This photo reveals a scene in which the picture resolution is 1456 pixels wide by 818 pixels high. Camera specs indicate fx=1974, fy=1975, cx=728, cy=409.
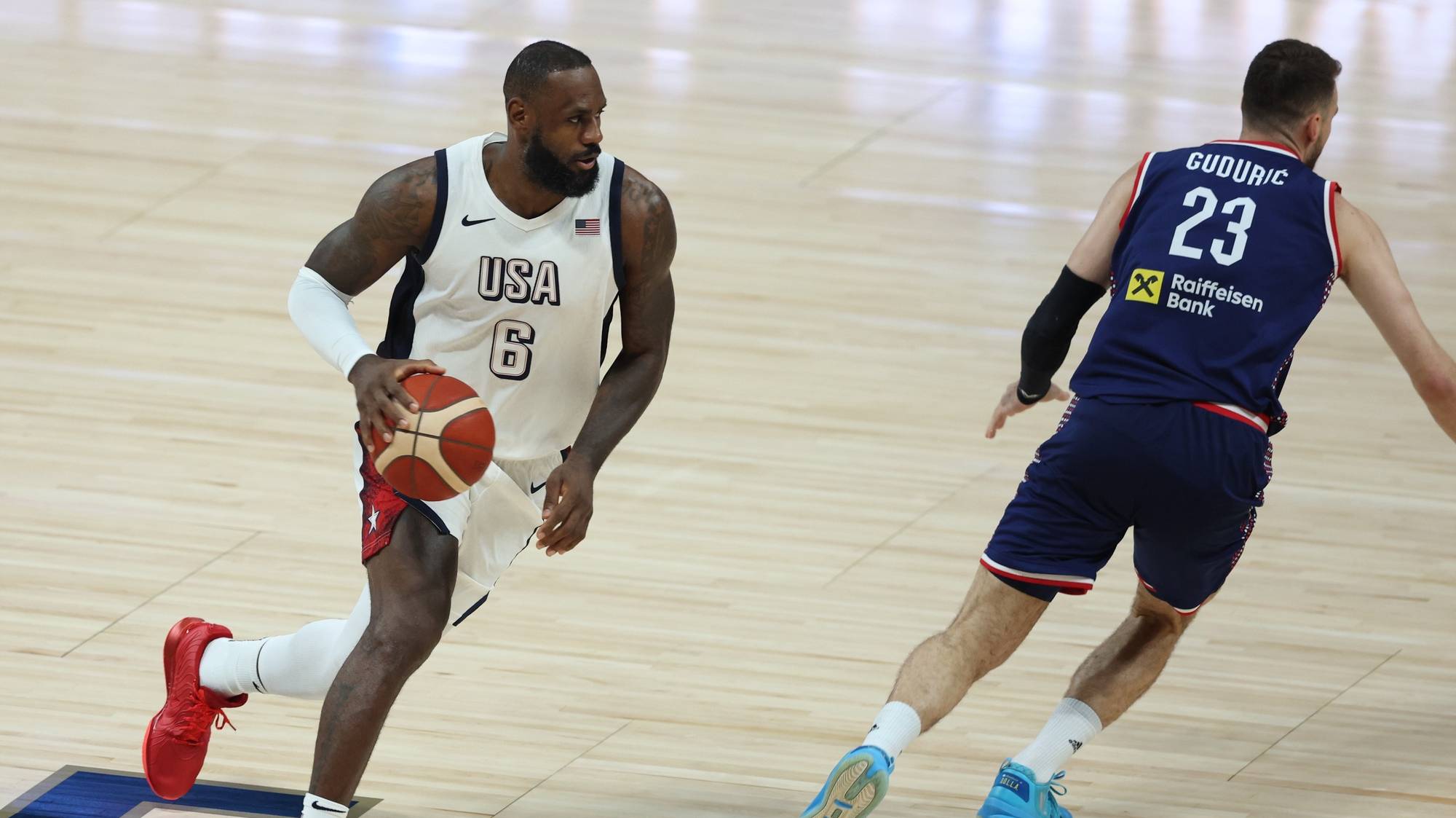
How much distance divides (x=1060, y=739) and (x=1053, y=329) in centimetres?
88

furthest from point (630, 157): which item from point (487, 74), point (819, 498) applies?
point (819, 498)

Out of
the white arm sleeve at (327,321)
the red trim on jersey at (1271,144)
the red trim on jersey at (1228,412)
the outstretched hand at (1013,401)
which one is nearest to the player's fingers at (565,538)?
the white arm sleeve at (327,321)

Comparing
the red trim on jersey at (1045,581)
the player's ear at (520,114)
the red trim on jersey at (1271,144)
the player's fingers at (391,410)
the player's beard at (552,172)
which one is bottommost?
the red trim on jersey at (1045,581)

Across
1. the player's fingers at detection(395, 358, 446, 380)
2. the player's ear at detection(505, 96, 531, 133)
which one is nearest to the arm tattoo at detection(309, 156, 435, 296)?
the player's ear at detection(505, 96, 531, 133)

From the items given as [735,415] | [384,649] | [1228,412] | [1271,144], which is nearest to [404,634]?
[384,649]

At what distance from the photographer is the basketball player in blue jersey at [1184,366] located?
3.92 meters

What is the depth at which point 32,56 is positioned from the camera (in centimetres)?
1032

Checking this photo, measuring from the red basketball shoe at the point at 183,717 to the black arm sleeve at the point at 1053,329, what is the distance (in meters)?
1.89

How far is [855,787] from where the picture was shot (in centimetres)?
375

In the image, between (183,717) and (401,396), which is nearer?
(401,396)

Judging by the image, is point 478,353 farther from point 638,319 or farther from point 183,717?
point 183,717

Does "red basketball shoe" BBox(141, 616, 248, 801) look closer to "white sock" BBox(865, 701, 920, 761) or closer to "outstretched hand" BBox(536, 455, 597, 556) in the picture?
"outstretched hand" BBox(536, 455, 597, 556)

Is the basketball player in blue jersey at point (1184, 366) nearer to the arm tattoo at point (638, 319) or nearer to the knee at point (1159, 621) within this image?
the knee at point (1159, 621)

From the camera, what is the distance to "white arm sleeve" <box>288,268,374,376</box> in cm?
403
